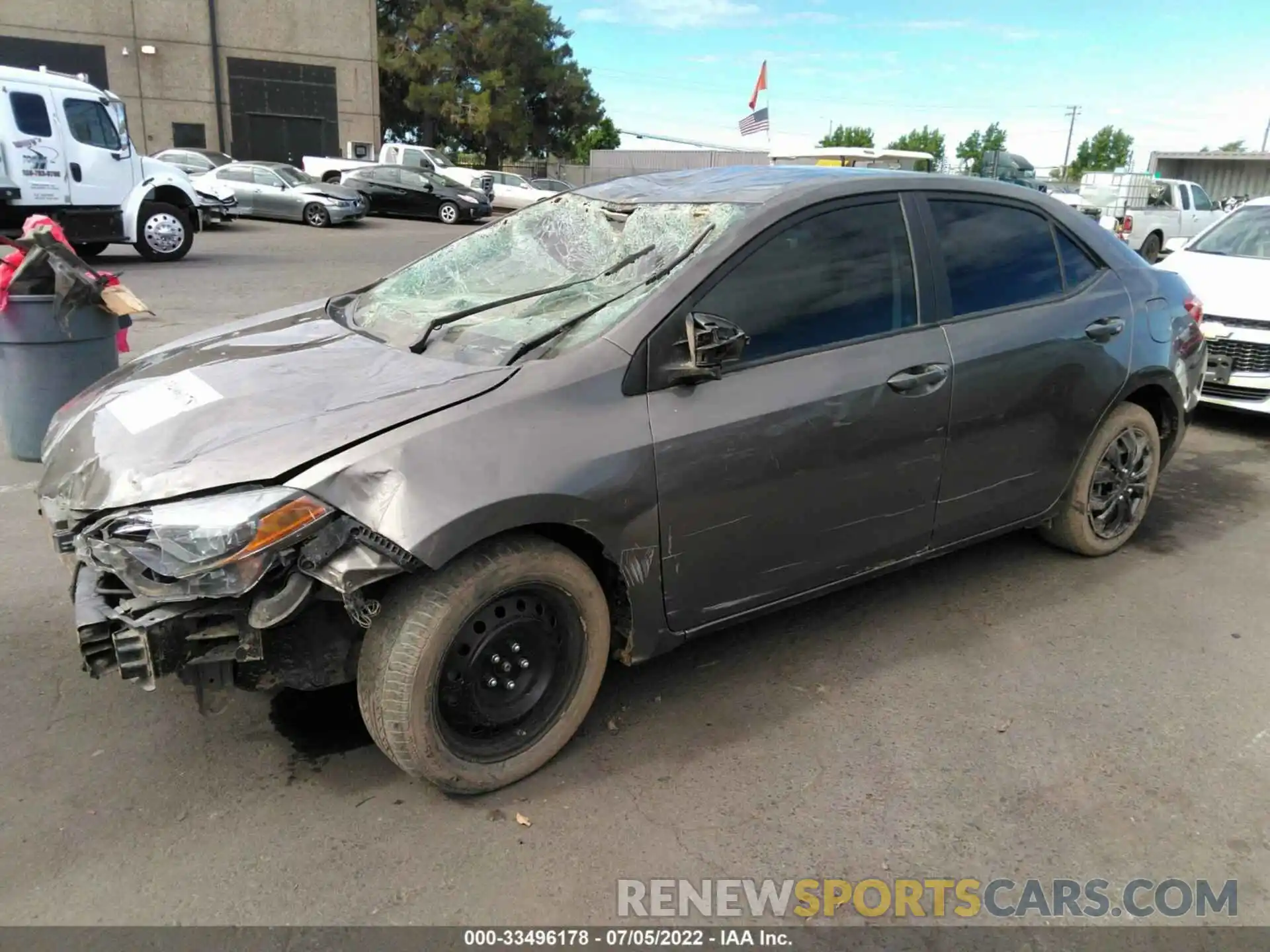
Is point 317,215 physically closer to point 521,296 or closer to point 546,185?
point 546,185

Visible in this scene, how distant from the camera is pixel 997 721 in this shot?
3.23 metres

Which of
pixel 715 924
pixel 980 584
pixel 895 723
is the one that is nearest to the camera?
pixel 715 924

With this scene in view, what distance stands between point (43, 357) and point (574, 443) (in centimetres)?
406

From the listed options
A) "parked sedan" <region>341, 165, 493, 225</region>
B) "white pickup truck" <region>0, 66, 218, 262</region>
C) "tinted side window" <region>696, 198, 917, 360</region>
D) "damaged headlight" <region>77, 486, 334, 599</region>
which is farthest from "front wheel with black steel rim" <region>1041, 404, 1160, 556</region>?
"parked sedan" <region>341, 165, 493, 225</region>

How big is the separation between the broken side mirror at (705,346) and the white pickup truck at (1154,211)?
19.2 metres

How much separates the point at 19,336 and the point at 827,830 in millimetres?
5000

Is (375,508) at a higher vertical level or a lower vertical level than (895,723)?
higher

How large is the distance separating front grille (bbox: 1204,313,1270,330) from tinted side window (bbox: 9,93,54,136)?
14.0m

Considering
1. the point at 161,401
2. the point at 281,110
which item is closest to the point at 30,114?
the point at 161,401

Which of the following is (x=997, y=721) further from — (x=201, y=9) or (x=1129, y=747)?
(x=201, y=9)

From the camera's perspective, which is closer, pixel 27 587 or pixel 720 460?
pixel 720 460

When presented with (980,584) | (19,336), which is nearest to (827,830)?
(980,584)

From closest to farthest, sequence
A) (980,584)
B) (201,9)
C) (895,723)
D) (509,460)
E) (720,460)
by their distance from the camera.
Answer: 1. (509,460)
2. (720,460)
3. (895,723)
4. (980,584)
5. (201,9)

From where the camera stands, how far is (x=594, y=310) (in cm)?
302
